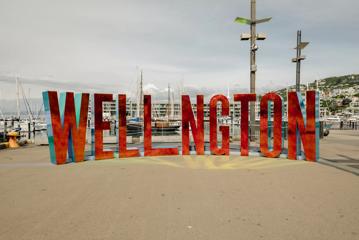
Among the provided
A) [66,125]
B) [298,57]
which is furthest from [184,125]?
[298,57]

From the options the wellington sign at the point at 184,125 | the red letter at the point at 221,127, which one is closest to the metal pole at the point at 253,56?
the wellington sign at the point at 184,125

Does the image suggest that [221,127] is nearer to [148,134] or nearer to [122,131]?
[148,134]

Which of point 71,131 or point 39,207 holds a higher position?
point 71,131

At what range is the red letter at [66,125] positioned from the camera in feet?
28.6

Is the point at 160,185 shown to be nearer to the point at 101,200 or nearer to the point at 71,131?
the point at 101,200

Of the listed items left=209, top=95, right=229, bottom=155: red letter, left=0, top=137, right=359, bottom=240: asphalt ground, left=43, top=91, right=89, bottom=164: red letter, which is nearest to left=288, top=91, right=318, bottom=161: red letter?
left=0, top=137, right=359, bottom=240: asphalt ground

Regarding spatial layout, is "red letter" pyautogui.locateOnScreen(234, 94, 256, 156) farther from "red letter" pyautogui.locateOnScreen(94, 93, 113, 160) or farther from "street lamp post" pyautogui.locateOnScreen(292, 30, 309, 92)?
"street lamp post" pyautogui.locateOnScreen(292, 30, 309, 92)

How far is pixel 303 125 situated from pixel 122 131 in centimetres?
698

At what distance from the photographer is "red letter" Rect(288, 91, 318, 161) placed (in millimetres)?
9352

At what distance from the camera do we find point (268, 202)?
4914mm

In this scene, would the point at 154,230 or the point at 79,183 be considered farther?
the point at 79,183

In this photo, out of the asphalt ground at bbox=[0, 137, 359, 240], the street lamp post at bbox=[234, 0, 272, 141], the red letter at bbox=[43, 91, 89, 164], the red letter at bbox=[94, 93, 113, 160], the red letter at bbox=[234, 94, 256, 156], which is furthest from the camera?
the street lamp post at bbox=[234, 0, 272, 141]

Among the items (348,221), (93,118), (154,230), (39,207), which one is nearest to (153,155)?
(93,118)

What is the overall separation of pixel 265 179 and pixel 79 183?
15.8 ft
